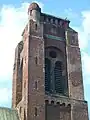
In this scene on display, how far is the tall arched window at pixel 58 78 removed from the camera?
37.7 metres

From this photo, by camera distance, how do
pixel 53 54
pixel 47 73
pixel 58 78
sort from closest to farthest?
pixel 47 73 → pixel 58 78 → pixel 53 54

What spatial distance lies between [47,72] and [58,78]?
4.54ft

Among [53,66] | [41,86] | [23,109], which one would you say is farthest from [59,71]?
[23,109]

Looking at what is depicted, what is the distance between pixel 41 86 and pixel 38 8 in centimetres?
1070

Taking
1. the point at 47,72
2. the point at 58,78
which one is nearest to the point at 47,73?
the point at 47,72

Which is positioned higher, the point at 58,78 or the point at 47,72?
the point at 47,72

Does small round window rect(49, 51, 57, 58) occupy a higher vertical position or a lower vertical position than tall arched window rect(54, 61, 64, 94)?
higher

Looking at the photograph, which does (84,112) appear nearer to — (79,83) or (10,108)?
(79,83)

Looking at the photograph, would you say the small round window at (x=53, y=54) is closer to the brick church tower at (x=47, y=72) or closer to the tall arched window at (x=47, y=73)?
the brick church tower at (x=47, y=72)

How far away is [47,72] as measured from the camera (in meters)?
38.2

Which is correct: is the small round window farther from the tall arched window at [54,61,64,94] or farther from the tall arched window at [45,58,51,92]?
the tall arched window at [45,58,51,92]

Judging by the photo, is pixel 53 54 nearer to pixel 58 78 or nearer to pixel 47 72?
pixel 47 72

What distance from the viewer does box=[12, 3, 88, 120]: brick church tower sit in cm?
3509

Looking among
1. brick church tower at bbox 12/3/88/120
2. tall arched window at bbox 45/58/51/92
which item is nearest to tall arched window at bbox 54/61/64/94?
brick church tower at bbox 12/3/88/120
